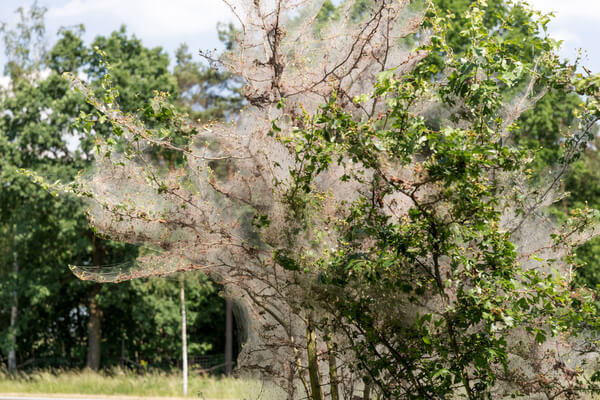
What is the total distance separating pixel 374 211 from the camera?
4148mm

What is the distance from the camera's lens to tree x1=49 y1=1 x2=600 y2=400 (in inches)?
145

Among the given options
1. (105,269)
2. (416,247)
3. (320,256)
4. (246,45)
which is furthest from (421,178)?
(105,269)

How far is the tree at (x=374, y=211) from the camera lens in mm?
3686

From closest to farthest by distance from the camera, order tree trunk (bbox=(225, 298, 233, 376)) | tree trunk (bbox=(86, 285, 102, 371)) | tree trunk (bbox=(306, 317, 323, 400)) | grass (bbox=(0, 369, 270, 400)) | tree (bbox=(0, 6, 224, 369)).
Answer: tree trunk (bbox=(306, 317, 323, 400))
grass (bbox=(0, 369, 270, 400))
tree (bbox=(0, 6, 224, 369))
tree trunk (bbox=(86, 285, 102, 371))
tree trunk (bbox=(225, 298, 233, 376))

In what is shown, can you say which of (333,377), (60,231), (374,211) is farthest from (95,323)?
(374,211)

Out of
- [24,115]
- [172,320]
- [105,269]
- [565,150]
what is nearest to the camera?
[565,150]

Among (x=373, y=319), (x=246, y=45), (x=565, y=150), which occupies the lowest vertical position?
(x=373, y=319)

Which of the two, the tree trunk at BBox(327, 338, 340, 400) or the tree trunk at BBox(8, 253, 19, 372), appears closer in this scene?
the tree trunk at BBox(327, 338, 340, 400)

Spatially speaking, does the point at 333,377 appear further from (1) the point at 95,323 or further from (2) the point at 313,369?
(1) the point at 95,323

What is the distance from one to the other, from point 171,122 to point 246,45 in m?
1.26

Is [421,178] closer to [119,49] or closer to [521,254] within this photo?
[521,254]

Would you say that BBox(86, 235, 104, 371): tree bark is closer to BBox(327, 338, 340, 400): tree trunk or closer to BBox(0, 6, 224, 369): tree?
BBox(0, 6, 224, 369): tree

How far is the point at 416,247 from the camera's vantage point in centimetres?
397

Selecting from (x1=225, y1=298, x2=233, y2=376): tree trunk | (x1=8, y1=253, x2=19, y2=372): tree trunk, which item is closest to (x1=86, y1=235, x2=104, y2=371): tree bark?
(x1=8, y1=253, x2=19, y2=372): tree trunk
